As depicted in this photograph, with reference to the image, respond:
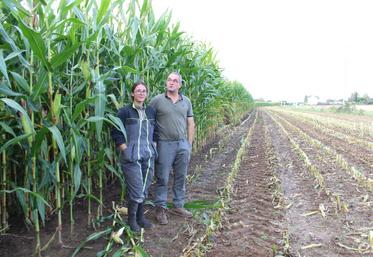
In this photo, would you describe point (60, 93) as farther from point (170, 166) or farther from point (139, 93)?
point (170, 166)

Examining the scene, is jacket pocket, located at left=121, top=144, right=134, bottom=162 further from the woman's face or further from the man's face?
the man's face

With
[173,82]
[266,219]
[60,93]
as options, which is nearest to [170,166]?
[173,82]

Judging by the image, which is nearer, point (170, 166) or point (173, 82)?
point (173, 82)

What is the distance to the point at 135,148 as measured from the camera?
352 cm

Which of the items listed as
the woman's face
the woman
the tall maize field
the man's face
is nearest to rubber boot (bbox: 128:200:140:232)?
the woman

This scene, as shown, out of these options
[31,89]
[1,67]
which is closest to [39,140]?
[31,89]

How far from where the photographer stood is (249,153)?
914 cm

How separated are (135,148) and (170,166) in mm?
783

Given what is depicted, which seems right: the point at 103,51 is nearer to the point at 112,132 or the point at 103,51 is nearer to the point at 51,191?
the point at 112,132

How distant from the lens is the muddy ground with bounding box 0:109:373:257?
132 inches

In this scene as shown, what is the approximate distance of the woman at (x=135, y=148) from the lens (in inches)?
137

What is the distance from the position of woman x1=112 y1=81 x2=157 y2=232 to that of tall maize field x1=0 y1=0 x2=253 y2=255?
0.49 ft

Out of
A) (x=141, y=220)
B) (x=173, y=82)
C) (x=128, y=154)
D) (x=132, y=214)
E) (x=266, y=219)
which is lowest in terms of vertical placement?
(x=266, y=219)

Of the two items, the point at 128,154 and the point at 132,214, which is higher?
the point at 128,154
